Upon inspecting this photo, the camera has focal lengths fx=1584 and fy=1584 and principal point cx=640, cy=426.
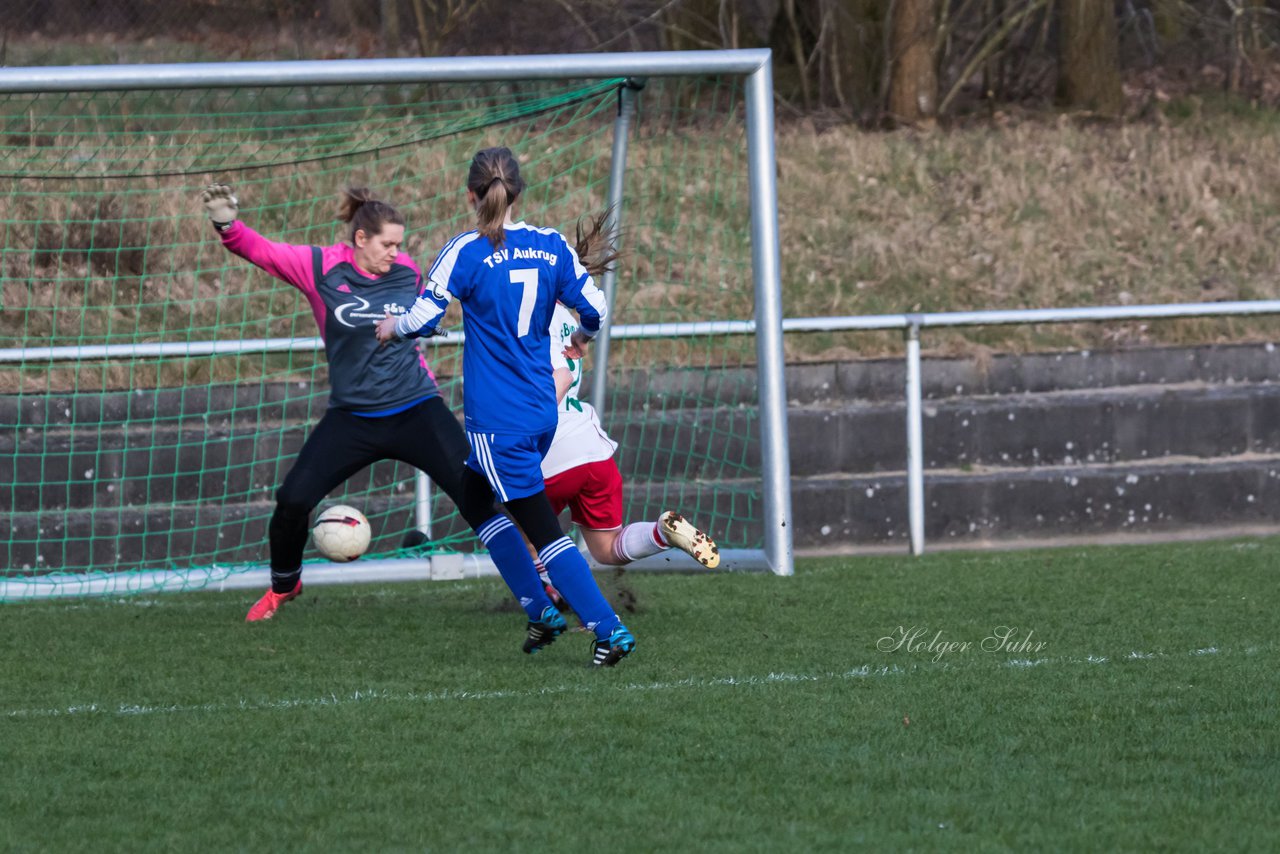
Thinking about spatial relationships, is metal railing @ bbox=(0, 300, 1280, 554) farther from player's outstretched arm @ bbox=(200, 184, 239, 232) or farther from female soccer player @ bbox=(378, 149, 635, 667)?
female soccer player @ bbox=(378, 149, 635, 667)

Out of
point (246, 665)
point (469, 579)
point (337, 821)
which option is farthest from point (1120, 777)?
point (469, 579)

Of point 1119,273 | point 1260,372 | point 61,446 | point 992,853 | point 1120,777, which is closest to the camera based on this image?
point 992,853

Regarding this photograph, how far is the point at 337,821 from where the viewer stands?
350 cm

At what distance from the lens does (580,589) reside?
16.6 feet

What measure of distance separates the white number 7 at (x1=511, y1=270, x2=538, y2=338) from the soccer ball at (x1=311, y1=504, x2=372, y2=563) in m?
2.03

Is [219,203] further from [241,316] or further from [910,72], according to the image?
[910,72]

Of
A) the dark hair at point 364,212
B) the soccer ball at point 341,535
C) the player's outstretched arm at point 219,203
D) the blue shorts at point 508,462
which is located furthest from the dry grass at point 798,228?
the blue shorts at point 508,462

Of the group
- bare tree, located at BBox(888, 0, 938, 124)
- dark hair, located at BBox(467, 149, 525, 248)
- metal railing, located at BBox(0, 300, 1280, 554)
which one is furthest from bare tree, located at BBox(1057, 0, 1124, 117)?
dark hair, located at BBox(467, 149, 525, 248)

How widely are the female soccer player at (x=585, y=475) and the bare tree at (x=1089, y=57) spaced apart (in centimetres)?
914

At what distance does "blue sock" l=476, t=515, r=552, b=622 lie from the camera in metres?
5.38

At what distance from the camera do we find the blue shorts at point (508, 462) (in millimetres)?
5094

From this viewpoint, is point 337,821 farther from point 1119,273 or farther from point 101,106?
point 1119,273

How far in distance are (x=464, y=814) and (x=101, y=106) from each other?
8.60m

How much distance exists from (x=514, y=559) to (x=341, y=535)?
1.61m
